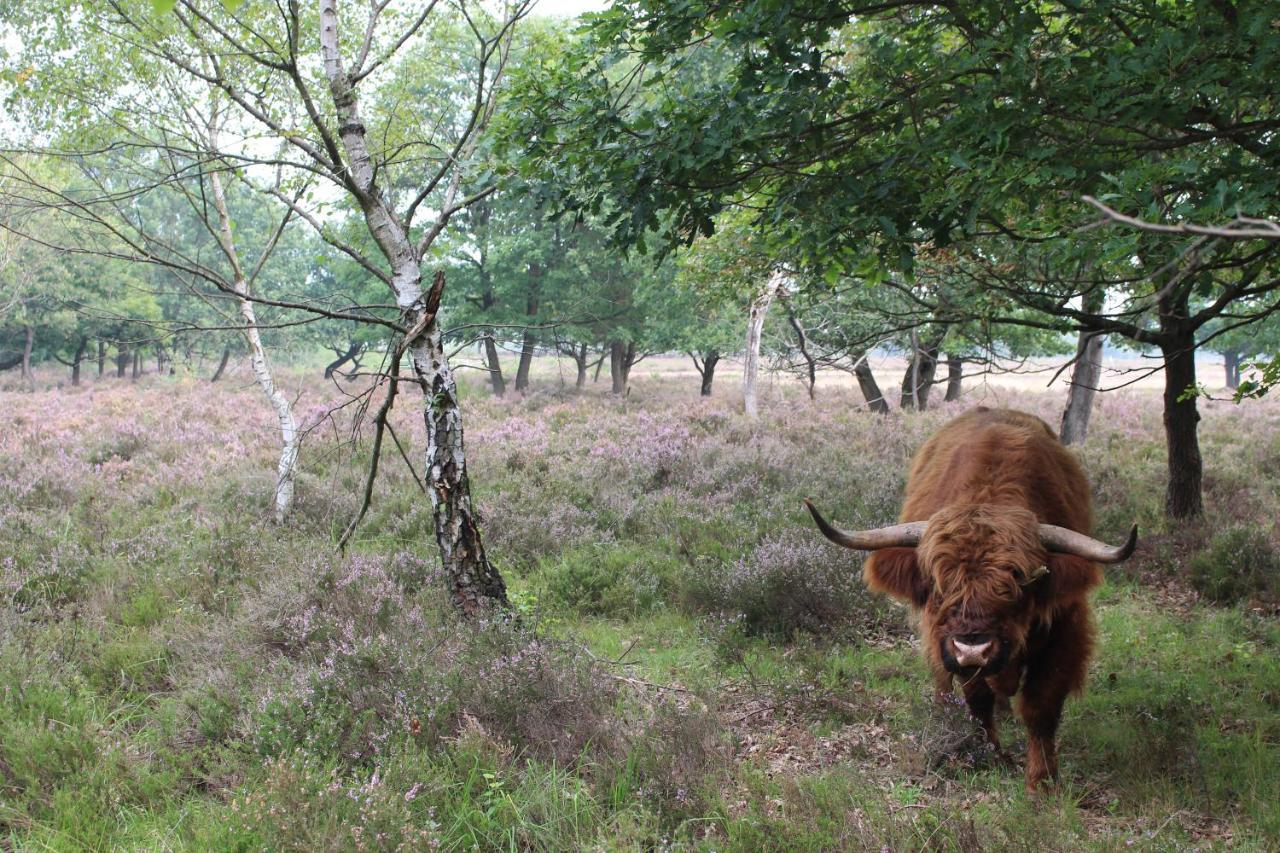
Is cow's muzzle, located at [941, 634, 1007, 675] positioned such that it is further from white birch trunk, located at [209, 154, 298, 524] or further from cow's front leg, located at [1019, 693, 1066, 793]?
white birch trunk, located at [209, 154, 298, 524]

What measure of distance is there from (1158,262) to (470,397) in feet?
61.1

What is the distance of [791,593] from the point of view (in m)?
6.20

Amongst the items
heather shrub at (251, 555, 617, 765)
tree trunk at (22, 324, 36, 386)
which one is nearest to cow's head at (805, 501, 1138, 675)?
heather shrub at (251, 555, 617, 765)

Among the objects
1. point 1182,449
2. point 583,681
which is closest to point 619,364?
point 1182,449

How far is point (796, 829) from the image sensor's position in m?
3.27

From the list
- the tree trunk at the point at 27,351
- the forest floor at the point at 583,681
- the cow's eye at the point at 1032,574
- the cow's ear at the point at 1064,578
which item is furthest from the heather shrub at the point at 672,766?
the tree trunk at the point at 27,351

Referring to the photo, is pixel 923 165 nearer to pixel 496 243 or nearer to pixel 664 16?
pixel 664 16

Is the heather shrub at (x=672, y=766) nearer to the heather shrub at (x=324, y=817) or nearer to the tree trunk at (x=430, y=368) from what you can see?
the heather shrub at (x=324, y=817)

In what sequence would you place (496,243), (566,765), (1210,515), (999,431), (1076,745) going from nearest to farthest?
1. (566,765)
2. (1076,745)
3. (999,431)
4. (1210,515)
5. (496,243)

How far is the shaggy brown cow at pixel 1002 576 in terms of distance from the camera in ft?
11.5

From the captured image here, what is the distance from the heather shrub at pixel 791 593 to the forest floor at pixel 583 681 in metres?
0.03

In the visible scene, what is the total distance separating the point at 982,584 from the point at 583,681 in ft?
7.55

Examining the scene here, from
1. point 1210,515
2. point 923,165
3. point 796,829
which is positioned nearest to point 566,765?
point 796,829

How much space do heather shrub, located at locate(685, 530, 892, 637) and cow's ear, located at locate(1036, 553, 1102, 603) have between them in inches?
94.8
